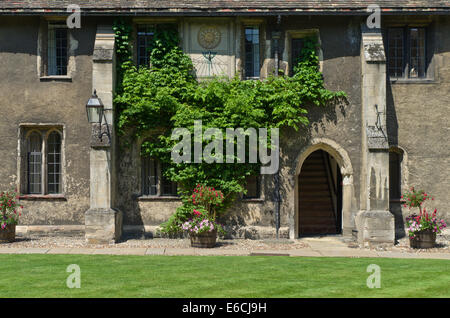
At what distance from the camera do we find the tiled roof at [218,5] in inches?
575

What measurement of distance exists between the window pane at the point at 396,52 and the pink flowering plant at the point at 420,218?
3573 mm

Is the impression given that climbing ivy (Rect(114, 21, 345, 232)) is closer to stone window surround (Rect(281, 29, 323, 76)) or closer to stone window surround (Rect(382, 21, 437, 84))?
stone window surround (Rect(281, 29, 323, 76))

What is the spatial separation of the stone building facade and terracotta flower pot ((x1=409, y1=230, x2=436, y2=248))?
1.35 meters

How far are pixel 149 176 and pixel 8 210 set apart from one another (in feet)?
13.0

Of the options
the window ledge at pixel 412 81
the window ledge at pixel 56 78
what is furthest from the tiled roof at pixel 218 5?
the window ledge at pixel 412 81

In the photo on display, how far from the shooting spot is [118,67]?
1499 centimetres

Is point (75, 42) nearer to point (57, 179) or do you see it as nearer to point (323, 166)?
point (57, 179)

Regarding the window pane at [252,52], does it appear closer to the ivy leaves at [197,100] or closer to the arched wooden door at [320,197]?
the ivy leaves at [197,100]

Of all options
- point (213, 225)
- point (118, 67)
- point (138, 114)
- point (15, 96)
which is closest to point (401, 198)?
point (213, 225)

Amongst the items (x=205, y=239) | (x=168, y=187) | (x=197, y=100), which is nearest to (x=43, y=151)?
(x=168, y=187)

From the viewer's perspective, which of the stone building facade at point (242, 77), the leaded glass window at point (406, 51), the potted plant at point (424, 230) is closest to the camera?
the potted plant at point (424, 230)

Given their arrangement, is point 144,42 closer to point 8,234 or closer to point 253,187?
point 253,187

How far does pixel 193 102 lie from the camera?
14.8 meters

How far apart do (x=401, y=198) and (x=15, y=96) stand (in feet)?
38.0
